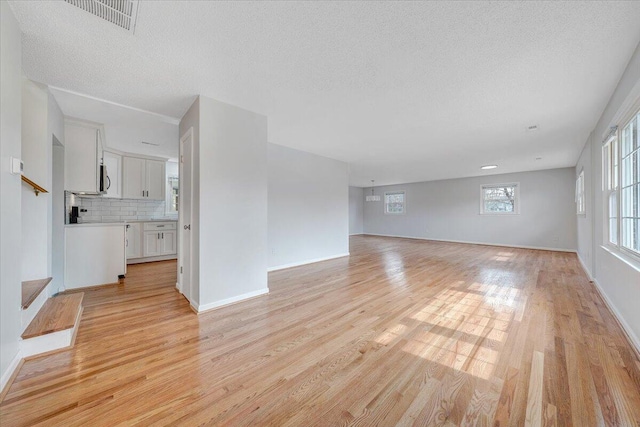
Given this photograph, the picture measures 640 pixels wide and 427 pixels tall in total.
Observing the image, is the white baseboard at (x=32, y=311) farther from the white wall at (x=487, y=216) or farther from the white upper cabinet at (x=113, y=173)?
the white wall at (x=487, y=216)

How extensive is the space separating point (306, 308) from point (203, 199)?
168cm

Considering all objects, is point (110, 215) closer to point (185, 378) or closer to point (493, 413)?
point (185, 378)

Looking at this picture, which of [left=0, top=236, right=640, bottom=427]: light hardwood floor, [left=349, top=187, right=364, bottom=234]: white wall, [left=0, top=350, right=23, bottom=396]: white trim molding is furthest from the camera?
[left=349, top=187, right=364, bottom=234]: white wall

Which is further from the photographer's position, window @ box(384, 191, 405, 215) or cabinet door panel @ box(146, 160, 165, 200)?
window @ box(384, 191, 405, 215)

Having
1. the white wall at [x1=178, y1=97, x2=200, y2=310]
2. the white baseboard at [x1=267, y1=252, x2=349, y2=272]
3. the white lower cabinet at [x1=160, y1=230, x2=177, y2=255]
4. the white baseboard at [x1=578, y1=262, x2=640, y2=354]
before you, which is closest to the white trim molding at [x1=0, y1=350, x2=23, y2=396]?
the white wall at [x1=178, y1=97, x2=200, y2=310]

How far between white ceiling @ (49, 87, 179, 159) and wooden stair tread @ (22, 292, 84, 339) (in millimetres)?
2194

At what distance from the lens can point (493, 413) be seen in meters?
1.32

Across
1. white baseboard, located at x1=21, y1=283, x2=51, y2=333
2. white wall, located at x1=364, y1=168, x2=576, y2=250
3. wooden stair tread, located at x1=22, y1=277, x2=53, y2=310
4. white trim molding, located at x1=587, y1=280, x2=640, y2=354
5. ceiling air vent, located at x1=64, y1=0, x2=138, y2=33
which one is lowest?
white trim molding, located at x1=587, y1=280, x2=640, y2=354

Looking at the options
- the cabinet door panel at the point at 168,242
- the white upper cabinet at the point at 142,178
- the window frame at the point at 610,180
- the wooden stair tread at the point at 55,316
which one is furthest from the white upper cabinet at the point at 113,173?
the window frame at the point at 610,180

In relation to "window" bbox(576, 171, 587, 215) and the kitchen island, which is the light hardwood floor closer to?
the kitchen island

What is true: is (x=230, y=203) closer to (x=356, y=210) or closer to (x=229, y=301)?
(x=229, y=301)

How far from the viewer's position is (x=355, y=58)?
2.05 meters

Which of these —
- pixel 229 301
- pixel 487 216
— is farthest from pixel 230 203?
pixel 487 216

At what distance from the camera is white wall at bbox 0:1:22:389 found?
1.50m
